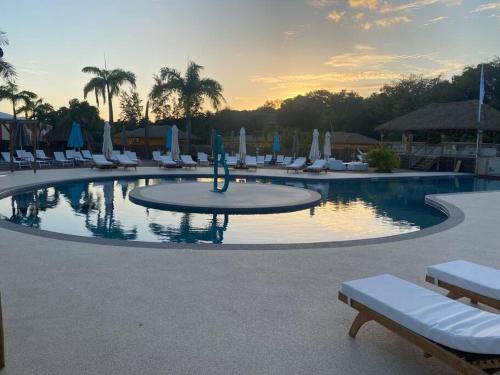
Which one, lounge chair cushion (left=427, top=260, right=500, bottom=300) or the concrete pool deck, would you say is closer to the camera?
the concrete pool deck

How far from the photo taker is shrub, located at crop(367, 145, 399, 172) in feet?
71.4

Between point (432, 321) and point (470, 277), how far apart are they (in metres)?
1.21

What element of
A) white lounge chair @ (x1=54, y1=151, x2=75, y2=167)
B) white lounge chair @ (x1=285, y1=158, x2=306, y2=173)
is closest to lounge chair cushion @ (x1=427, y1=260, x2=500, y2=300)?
white lounge chair @ (x1=285, y1=158, x2=306, y2=173)

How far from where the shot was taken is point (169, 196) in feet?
37.6

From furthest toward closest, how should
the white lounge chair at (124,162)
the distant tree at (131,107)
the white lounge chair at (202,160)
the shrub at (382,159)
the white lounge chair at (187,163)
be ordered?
the distant tree at (131,107)
the white lounge chair at (202,160)
the shrub at (382,159)
the white lounge chair at (187,163)
the white lounge chair at (124,162)

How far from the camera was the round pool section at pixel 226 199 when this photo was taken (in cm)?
998

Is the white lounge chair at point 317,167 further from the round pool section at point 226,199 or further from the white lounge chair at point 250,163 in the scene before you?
the round pool section at point 226,199

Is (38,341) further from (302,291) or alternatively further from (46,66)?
(46,66)

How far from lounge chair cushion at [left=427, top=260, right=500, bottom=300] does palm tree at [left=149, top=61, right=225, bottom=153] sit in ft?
86.5

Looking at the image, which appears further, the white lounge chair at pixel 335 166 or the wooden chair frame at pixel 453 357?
the white lounge chair at pixel 335 166

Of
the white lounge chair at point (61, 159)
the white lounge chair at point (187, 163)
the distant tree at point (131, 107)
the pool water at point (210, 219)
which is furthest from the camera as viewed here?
the distant tree at point (131, 107)

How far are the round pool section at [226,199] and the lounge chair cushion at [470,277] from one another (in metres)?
6.35

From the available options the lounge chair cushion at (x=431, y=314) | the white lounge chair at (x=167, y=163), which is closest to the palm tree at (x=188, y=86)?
the white lounge chair at (x=167, y=163)

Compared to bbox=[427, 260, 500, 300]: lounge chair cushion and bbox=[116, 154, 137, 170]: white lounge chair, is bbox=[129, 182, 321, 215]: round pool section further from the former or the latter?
bbox=[116, 154, 137, 170]: white lounge chair
